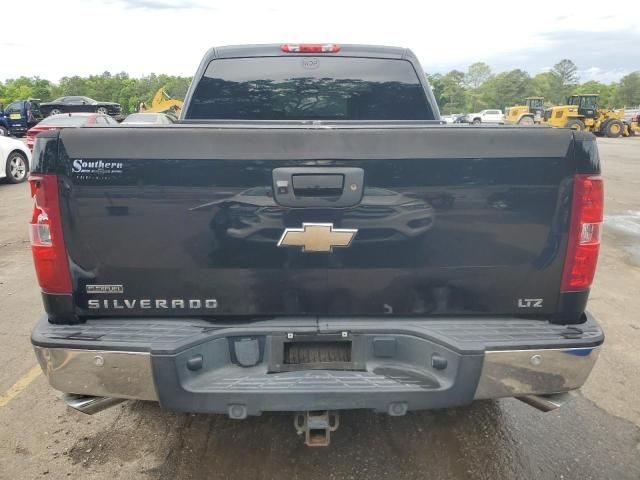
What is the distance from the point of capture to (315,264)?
229 cm

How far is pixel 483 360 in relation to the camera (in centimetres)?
223

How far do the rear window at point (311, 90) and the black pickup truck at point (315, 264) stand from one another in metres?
1.69

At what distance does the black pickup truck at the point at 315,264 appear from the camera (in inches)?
86.4

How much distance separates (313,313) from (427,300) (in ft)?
1.71

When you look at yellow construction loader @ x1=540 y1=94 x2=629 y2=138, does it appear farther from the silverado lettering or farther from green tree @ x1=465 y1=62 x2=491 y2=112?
green tree @ x1=465 y1=62 x2=491 y2=112

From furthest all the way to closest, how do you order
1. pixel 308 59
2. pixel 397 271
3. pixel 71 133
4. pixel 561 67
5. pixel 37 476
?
pixel 561 67
pixel 308 59
pixel 37 476
pixel 397 271
pixel 71 133

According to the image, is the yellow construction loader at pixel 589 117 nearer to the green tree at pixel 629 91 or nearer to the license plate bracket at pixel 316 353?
the license plate bracket at pixel 316 353

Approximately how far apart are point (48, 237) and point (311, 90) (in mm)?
2302

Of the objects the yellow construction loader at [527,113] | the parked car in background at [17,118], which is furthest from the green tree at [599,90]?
the parked car in background at [17,118]

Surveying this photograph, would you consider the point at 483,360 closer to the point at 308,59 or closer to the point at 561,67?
the point at 308,59

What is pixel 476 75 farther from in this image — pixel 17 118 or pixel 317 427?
pixel 317 427

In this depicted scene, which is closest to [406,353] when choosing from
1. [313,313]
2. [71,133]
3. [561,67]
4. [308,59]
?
[313,313]

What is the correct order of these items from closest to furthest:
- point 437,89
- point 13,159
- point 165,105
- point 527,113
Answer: point 13,159
point 165,105
point 527,113
point 437,89

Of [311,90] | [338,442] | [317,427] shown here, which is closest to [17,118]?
[311,90]
